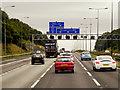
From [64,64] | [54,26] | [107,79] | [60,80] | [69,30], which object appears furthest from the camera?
[69,30]

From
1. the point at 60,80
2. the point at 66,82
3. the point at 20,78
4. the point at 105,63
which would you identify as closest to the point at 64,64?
the point at 105,63

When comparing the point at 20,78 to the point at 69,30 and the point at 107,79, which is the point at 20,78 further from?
the point at 69,30

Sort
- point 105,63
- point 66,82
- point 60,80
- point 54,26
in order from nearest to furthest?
1. point 66,82
2. point 60,80
3. point 105,63
4. point 54,26

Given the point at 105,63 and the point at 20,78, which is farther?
the point at 105,63

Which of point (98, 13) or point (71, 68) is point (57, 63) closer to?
point (71, 68)

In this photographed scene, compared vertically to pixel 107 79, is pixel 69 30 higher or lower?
higher

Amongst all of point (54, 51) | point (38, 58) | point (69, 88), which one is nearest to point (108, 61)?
point (69, 88)

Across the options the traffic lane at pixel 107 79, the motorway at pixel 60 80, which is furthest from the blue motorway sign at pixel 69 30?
the traffic lane at pixel 107 79

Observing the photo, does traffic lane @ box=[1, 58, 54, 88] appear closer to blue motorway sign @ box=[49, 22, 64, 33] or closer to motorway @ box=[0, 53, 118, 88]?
motorway @ box=[0, 53, 118, 88]

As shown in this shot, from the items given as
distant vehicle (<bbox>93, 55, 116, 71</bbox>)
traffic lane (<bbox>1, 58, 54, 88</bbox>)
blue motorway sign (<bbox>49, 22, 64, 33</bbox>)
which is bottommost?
traffic lane (<bbox>1, 58, 54, 88</bbox>)

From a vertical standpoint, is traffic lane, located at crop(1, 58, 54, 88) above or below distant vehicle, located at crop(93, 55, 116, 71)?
below

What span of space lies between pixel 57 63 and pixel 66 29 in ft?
163

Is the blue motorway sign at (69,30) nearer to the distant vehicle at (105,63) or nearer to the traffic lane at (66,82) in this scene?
the distant vehicle at (105,63)

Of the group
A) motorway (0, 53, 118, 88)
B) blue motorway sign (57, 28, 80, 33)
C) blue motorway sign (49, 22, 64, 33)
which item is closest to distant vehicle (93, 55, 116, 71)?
motorway (0, 53, 118, 88)
